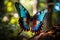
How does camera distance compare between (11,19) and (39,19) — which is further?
(11,19)

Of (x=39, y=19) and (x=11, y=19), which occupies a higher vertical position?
(x=39, y=19)

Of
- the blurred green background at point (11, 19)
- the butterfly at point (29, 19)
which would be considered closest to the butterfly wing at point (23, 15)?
the butterfly at point (29, 19)

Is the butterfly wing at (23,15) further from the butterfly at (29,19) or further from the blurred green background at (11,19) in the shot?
the blurred green background at (11,19)

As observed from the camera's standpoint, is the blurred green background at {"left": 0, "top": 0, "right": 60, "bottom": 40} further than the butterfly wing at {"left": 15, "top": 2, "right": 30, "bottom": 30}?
Yes

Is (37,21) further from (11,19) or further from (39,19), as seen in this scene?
(11,19)

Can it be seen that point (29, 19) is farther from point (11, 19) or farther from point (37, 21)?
point (11, 19)

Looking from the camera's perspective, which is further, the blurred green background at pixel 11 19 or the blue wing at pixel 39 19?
the blurred green background at pixel 11 19

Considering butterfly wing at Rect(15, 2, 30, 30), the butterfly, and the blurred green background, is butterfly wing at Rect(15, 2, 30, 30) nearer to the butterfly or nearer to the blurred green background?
the butterfly

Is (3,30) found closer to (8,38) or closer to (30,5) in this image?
(8,38)

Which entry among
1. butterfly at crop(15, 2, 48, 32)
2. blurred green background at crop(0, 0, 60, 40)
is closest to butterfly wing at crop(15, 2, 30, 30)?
butterfly at crop(15, 2, 48, 32)

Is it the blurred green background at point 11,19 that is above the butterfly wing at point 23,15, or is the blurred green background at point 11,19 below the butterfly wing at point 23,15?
below

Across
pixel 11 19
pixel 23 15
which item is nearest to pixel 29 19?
pixel 23 15
